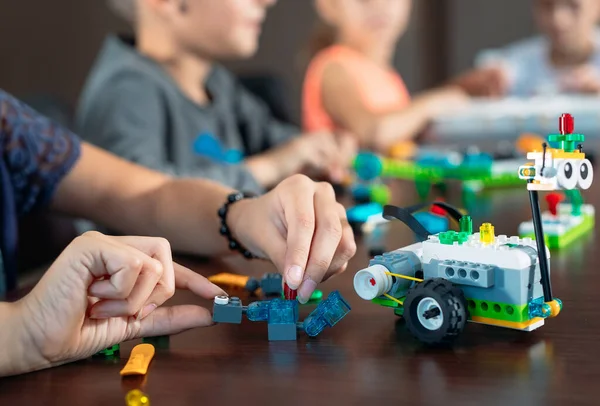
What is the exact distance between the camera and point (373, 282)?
0.48 meters

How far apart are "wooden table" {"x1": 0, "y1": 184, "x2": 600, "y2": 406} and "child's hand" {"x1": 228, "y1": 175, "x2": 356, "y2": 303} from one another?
0.04 m

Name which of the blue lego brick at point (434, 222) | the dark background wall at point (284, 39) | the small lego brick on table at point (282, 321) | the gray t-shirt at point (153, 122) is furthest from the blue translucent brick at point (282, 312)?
the dark background wall at point (284, 39)

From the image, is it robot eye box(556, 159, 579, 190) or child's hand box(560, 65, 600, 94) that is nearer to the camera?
robot eye box(556, 159, 579, 190)

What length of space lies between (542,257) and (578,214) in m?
0.38

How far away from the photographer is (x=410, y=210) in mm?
546

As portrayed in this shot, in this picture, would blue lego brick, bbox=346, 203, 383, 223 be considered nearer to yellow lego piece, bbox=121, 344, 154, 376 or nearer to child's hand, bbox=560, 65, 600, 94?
yellow lego piece, bbox=121, 344, 154, 376

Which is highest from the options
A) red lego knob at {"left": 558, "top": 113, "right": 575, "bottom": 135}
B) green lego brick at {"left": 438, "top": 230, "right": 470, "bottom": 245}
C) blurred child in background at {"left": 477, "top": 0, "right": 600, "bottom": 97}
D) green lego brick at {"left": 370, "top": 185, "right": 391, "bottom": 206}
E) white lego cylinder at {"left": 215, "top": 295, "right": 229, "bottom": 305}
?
blurred child in background at {"left": 477, "top": 0, "right": 600, "bottom": 97}

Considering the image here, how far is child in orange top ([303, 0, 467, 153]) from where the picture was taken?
1.85 meters

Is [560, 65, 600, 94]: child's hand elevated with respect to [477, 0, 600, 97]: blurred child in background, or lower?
lower

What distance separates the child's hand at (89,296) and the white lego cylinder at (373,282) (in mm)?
123

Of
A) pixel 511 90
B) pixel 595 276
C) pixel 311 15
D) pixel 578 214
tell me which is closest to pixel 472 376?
pixel 595 276

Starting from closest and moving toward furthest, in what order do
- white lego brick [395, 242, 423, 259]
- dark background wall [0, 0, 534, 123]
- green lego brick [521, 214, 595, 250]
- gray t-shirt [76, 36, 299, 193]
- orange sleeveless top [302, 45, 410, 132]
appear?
white lego brick [395, 242, 423, 259], green lego brick [521, 214, 595, 250], gray t-shirt [76, 36, 299, 193], orange sleeveless top [302, 45, 410, 132], dark background wall [0, 0, 534, 123]

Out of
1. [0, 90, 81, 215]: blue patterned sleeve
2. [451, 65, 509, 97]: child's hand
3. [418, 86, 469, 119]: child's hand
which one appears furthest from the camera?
[451, 65, 509, 97]: child's hand

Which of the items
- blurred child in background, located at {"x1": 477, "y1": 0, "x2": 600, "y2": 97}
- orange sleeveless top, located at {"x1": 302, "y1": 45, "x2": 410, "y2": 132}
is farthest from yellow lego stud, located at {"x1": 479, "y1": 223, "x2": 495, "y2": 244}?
blurred child in background, located at {"x1": 477, "y1": 0, "x2": 600, "y2": 97}
